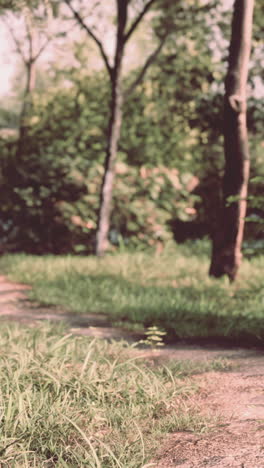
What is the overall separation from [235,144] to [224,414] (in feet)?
→ 14.6

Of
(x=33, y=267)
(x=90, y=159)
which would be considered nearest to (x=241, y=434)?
(x=33, y=267)

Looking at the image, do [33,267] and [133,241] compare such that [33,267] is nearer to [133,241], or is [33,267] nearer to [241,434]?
[133,241]

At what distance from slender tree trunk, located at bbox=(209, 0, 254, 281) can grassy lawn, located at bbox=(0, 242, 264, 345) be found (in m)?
0.41

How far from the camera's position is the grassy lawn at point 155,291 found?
557 cm

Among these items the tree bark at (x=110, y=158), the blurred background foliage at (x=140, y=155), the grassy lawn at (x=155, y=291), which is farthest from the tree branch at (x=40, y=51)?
the grassy lawn at (x=155, y=291)

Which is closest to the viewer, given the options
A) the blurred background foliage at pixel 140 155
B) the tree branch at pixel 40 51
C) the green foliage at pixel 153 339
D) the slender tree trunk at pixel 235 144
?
the green foliage at pixel 153 339

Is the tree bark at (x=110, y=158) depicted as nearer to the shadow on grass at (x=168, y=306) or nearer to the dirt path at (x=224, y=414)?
the shadow on grass at (x=168, y=306)

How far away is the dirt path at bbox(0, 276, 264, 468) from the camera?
2.76 meters

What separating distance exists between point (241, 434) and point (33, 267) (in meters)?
5.99

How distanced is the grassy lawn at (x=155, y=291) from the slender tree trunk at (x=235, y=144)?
41 cm

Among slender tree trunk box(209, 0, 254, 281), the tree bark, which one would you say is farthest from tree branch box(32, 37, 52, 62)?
slender tree trunk box(209, 0, 254, 281)

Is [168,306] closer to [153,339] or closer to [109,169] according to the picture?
[153,339]

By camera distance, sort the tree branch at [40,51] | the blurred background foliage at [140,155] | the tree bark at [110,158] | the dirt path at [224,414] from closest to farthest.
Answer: the dirt path at [224,414] < the tree bark at [110,158] < the blurred background foliage at [140,155] < the tree branch at [40,51]

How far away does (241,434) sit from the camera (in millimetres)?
2979
